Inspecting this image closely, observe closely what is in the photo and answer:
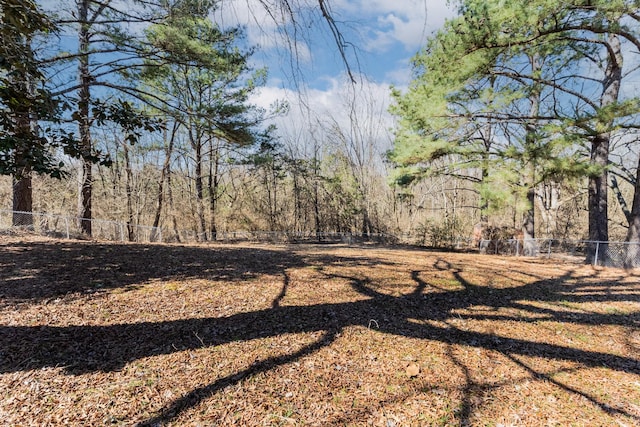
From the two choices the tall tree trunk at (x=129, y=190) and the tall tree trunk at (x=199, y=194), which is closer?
the tall tree trunk at (x=129, y=190)

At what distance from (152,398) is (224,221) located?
1616 centimetres

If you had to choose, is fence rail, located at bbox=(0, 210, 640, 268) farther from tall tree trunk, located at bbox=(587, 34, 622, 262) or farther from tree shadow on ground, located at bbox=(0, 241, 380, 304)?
tree shadow on ground, located at bbox=(0, 241, 380, 304)

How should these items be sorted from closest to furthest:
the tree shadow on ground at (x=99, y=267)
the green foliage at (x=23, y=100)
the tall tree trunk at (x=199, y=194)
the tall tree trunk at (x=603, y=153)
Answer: the green foliage at (x=23, y=100) → the tree shadow on ground at (x=99, y=267) → the tall tree trunk at (x=603, y=153) → the tall tree trunk at (x=199, y=194)

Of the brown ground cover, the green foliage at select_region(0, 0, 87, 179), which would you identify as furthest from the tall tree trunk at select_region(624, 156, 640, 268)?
the green foliage at select_region(0, 0, 87, 179)

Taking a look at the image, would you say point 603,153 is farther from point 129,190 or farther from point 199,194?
point 129,190

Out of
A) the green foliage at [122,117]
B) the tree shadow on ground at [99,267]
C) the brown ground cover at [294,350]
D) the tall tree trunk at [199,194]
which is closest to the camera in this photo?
the brown ground cover at [294,350]

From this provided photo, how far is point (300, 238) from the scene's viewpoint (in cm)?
1872

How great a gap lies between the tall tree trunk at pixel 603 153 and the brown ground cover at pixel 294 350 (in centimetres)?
468

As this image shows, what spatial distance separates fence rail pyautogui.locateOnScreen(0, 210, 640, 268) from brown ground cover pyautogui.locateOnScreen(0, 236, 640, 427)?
140 inches

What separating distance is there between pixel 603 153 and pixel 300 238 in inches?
569

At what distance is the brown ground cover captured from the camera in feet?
6.44

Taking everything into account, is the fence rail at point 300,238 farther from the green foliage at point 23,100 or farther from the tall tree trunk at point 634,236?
the green foliage at point 23,100

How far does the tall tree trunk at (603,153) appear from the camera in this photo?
7.47 metres

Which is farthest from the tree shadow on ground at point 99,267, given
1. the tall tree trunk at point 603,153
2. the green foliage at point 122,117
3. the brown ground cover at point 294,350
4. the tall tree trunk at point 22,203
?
the tall tree trunk at point 603,153
